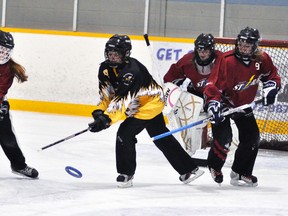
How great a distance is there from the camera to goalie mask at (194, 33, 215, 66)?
5426 mm

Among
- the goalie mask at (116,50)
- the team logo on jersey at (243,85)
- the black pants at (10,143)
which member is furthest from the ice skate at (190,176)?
the black pants at (10,143)

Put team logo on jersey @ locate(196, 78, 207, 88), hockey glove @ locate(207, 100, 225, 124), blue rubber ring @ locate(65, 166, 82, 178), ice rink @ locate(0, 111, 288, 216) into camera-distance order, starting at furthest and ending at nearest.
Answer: team logo on jersey @ locate(196, 78, 207, 88), blue rubber ring @ locate(65, 166, 82, 178), hockey glove @ locate(207, 100, 225, 124), ice rink @ locate(0, 111, 288, 216)

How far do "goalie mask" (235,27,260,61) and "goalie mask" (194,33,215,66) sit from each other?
0.21m

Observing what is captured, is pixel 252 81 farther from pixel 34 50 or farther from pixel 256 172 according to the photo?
pixel 34 50

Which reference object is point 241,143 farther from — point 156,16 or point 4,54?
point 156,16

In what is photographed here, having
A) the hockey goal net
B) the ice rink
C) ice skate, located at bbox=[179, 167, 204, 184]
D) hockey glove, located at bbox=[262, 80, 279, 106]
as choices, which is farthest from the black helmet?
the hockey goal net

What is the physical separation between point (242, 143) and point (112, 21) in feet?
14.9

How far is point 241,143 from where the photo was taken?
5.43 m

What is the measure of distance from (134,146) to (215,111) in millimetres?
534

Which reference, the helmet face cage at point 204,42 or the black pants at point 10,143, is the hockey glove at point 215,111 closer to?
the helmet face cage at point 204,42

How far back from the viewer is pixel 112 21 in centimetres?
970

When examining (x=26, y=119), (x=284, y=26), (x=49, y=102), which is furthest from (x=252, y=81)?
(x=49, y=102)

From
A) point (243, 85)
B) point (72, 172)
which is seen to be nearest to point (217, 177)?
point (243, 85)

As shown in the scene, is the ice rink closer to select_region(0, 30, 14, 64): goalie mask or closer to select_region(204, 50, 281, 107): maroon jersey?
select_region(204, 50, 281, 107): maroon jersey
